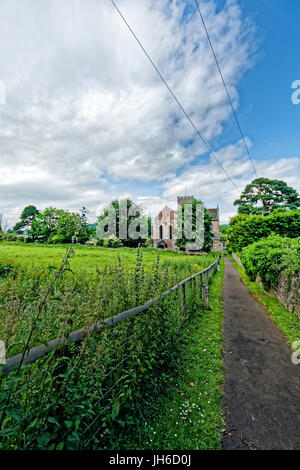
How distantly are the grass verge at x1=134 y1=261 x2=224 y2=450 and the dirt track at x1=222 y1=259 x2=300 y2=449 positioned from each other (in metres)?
0.15

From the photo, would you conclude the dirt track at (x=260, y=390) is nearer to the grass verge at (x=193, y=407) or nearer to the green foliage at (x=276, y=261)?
the grass verge at (x=193, y=407)

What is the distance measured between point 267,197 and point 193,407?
41113mm

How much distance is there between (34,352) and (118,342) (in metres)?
1.06

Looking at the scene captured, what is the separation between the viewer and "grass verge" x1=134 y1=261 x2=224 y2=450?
2191mm

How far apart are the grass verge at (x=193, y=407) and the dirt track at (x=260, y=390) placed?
0.15m

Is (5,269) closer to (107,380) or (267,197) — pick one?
(107,380)

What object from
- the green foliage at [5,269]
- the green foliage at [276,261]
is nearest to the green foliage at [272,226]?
the green foliage at [276,261]

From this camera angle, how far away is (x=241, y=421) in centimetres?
249

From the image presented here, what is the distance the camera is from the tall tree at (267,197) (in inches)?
1400

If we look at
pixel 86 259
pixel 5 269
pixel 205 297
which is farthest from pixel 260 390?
pixel 86 259

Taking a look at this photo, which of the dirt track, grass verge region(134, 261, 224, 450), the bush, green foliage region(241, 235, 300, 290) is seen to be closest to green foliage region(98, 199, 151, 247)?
the bush

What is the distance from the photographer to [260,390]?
3059 millimetres
